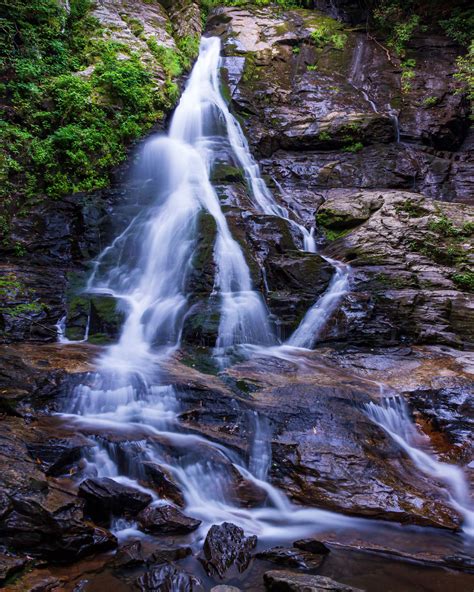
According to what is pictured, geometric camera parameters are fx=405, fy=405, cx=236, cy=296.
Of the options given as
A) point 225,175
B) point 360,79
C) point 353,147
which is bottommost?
point 225,175

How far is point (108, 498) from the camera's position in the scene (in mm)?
3834

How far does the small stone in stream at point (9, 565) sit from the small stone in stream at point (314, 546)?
2.28 metres

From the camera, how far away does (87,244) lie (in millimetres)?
9742

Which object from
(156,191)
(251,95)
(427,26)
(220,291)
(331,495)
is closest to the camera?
(331,495)

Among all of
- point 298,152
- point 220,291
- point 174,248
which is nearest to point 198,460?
point 220,291

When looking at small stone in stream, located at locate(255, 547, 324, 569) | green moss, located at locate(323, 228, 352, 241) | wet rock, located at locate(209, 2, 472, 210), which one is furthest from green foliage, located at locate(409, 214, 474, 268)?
small stone in stream, located at locate(255, 547, 324, 569)

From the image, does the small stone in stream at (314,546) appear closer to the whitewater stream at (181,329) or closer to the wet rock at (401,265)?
the whitewater stream at (181,329)

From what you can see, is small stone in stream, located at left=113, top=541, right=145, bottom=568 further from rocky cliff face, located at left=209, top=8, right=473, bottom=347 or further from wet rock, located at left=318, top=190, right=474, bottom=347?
wet rock, located at left=318, top=190, right=474, bottom=347

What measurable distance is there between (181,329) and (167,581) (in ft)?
16.5

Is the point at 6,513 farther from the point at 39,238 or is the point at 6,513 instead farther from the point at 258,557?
the point at 39,238

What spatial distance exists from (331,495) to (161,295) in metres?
5.57

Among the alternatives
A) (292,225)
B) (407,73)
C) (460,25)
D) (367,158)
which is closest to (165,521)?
(292,225)

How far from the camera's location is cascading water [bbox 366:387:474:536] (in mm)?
4389

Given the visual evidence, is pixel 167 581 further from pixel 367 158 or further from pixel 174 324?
pixel 367 158
